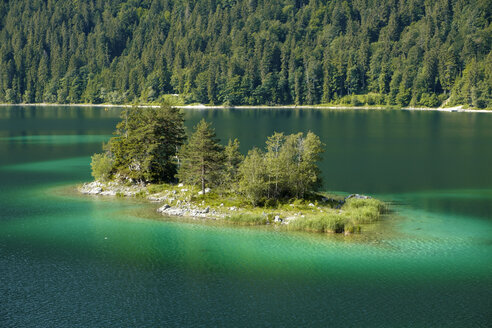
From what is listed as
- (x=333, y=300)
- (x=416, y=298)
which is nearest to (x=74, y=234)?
(x=333, y=300)

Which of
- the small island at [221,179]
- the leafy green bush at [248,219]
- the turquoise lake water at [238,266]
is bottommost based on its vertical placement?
the turquoise lake water at [238,266]

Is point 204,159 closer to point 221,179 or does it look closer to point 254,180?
point 221,179

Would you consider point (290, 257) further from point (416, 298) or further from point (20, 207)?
point (20, 207)

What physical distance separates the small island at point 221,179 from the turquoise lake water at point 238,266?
134 inches

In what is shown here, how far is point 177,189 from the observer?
85875mm

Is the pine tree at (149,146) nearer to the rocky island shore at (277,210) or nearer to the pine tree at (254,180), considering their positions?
the rocky island shore at (277,210)

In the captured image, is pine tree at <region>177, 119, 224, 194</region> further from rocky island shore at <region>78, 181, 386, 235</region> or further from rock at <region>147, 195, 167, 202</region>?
rock at <region>147, 195, 167, 202</region>

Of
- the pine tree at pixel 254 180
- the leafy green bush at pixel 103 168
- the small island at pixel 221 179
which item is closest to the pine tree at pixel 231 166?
the small island at pixel 221 179

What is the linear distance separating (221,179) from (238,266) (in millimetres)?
28149

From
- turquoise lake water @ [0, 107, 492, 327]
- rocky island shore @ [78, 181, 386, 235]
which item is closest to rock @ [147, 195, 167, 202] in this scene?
rocky island shore @ [78, 181, 386, 235]

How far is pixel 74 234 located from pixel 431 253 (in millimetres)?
41713

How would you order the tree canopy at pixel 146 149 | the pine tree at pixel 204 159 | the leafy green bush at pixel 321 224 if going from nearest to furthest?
the leafy green bush at pixel 321 224, the pine tree at pixel 204 159, the tree canopy at pixel 146 149

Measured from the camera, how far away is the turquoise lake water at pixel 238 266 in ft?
145

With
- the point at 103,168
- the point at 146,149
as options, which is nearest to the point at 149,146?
the point at 146,149
